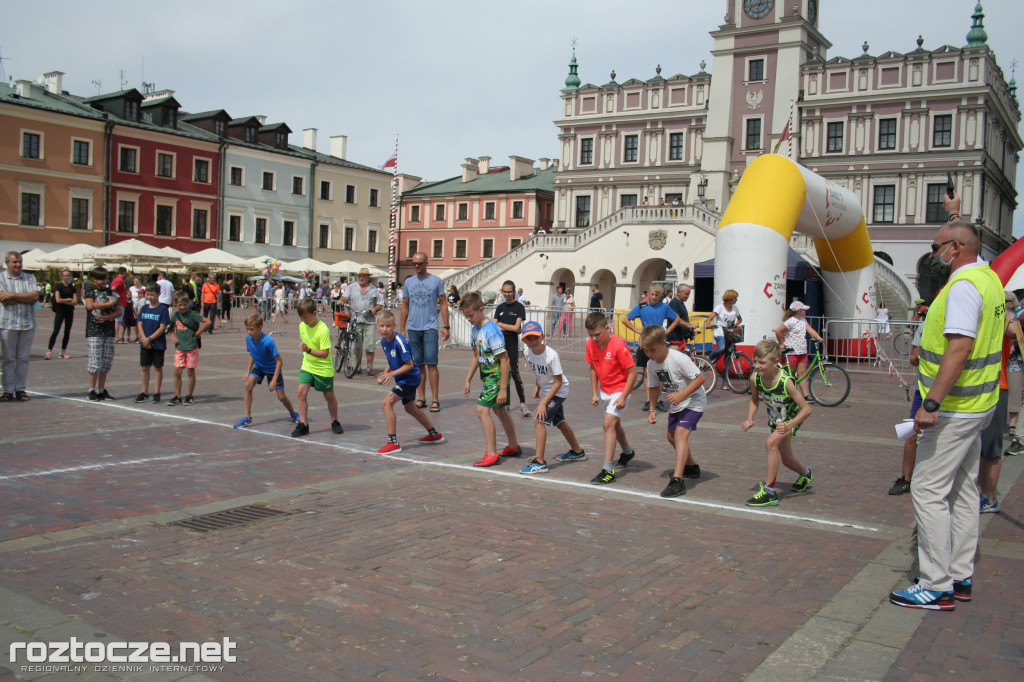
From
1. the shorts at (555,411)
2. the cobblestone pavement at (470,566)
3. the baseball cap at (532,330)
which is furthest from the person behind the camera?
the shorts at (555,411)

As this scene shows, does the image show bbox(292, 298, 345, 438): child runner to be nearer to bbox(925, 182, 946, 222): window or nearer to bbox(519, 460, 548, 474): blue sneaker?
bbox(519, 460, 548, 474): blue sneaker

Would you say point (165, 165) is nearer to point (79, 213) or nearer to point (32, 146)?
point (79, 213)

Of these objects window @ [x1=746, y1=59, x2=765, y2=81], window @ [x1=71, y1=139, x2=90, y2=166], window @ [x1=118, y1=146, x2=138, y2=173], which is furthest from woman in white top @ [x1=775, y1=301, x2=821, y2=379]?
window @ [x1=118, y1=146, x2=138, y2=173]

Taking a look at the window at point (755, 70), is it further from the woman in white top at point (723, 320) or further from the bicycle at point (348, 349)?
the bicycle at point (348, 349)

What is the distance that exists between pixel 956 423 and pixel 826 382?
30.6 ft

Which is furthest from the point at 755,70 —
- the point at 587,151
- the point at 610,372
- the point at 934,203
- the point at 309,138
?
the point at 610,372

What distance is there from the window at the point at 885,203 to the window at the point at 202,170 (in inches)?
1591

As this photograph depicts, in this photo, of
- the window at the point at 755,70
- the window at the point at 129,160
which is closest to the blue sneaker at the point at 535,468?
the window at the point at 755,70

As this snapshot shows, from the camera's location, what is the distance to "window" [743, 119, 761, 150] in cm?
4775

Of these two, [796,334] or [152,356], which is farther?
[796,334]

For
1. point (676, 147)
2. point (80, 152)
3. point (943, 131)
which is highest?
point (676, 147)

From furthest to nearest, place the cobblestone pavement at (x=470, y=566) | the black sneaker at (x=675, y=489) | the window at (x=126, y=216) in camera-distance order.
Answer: the window at (x=126, y=216) → the black sneaker at (x=675, y=489) → the cobblestone pavement at (x=470, y=566)

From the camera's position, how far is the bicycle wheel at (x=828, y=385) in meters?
13.6

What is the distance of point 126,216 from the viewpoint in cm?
4962
